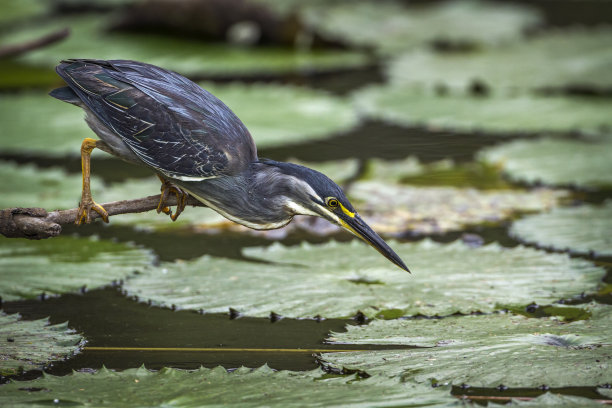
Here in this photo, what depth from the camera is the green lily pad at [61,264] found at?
3588mm

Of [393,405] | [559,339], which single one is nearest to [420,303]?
[559,339]

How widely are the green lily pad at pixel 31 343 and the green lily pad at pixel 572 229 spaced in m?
2.31

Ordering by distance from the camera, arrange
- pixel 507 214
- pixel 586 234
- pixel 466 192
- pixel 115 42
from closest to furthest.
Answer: pixel 586 234 < pixel 507 214 < pixel 466 192 < pixel 115 42

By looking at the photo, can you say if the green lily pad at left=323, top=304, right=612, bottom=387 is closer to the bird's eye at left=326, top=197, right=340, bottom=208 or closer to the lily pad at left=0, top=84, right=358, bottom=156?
the bird's eye at left=326, top=197, right=340, bottom=208

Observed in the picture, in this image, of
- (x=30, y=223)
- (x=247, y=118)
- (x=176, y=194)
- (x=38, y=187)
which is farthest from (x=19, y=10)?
(x=30, y=223)

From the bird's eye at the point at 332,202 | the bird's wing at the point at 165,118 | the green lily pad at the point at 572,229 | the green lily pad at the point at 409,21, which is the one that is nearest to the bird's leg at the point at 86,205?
the bird's wing at the point at 165,118

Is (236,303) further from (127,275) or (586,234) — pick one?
(586,234)

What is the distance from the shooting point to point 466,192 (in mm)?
4926

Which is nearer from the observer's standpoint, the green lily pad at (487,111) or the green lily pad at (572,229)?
the green lily pad at (572,229)

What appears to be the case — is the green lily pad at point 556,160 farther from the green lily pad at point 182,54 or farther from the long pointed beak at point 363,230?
the green lily pad at point 182,54

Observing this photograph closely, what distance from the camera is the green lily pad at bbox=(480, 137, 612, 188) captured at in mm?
5078

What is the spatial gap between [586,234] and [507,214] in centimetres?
51

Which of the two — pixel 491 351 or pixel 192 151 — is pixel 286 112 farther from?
pixel 491 351

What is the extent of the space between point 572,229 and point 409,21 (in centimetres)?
601
